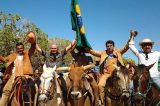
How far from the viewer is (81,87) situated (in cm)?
1277

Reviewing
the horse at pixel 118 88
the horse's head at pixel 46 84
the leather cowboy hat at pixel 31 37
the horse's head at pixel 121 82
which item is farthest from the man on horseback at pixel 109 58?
the leather cowboy hat at pixel 31 37

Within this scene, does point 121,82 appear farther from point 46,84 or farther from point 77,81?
point 46,84

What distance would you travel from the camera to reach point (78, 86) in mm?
12570

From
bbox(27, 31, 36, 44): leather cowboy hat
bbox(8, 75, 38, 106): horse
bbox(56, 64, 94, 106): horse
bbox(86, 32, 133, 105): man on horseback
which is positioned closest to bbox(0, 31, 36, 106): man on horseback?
bbox(27, 31, 36, 44): leather cowboy hat

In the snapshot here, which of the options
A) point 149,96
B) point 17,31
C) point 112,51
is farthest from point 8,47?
point 149,96

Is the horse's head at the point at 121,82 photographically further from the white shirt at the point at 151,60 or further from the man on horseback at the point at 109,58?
the man on horseback at the point at 109,58

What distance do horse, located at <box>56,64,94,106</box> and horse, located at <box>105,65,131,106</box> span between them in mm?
686

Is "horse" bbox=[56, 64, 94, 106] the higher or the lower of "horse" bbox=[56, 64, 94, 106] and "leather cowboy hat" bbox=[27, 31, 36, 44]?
the lower

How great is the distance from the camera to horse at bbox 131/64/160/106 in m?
11.5

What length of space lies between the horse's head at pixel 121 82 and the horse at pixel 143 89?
661 millimetres

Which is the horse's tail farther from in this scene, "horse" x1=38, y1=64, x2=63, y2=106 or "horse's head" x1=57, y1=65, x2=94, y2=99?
"horse" x1=38, y1=64, x2=63, y2=106

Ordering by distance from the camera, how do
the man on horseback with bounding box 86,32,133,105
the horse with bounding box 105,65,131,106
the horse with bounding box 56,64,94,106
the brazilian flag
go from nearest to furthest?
1. the horse with bounding box 56,64,94,106
2. the horse with bounding box 105,65,131,106
3. the man on horseback with bounding box 86,32,133,105
4. the brazilian flag

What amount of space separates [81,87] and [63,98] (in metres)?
0.80

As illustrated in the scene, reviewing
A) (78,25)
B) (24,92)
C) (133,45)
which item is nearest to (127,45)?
(133,45)
